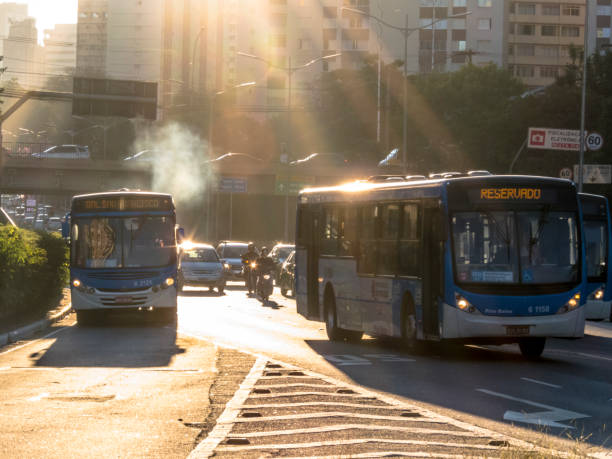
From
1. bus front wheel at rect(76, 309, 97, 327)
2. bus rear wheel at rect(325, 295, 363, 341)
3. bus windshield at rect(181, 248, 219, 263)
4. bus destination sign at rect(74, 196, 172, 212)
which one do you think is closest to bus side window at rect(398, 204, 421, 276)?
bus rear wheel at rect(325, 295, 363, 341)

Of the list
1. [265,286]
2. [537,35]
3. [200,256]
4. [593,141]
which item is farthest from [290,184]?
[537,35]

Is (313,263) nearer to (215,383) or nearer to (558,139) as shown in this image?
(215,383)

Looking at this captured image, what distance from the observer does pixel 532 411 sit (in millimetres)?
11758

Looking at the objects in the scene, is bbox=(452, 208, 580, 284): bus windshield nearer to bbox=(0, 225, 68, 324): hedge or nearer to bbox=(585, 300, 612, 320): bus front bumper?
bbox=(0, 225, 68, 324): hedge

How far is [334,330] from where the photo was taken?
22109mm

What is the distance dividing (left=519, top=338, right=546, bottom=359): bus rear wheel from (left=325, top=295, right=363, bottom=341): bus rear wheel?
4.26m

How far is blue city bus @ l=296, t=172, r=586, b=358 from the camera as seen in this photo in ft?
56.4

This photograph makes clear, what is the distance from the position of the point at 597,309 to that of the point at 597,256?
1239 mm

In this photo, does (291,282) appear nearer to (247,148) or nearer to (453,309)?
(453,309)

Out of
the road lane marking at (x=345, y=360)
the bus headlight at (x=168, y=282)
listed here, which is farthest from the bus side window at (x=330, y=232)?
the bus headlight at (x=168, y=282)

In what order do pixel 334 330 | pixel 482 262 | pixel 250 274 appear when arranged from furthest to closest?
pixel 250 274 → pixel 334 330 → pixel 482 262

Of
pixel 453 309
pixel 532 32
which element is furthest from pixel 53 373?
pixel 532 32

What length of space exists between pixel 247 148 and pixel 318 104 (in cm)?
828

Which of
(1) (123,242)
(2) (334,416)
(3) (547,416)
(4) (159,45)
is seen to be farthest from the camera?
(4) (159,45)
